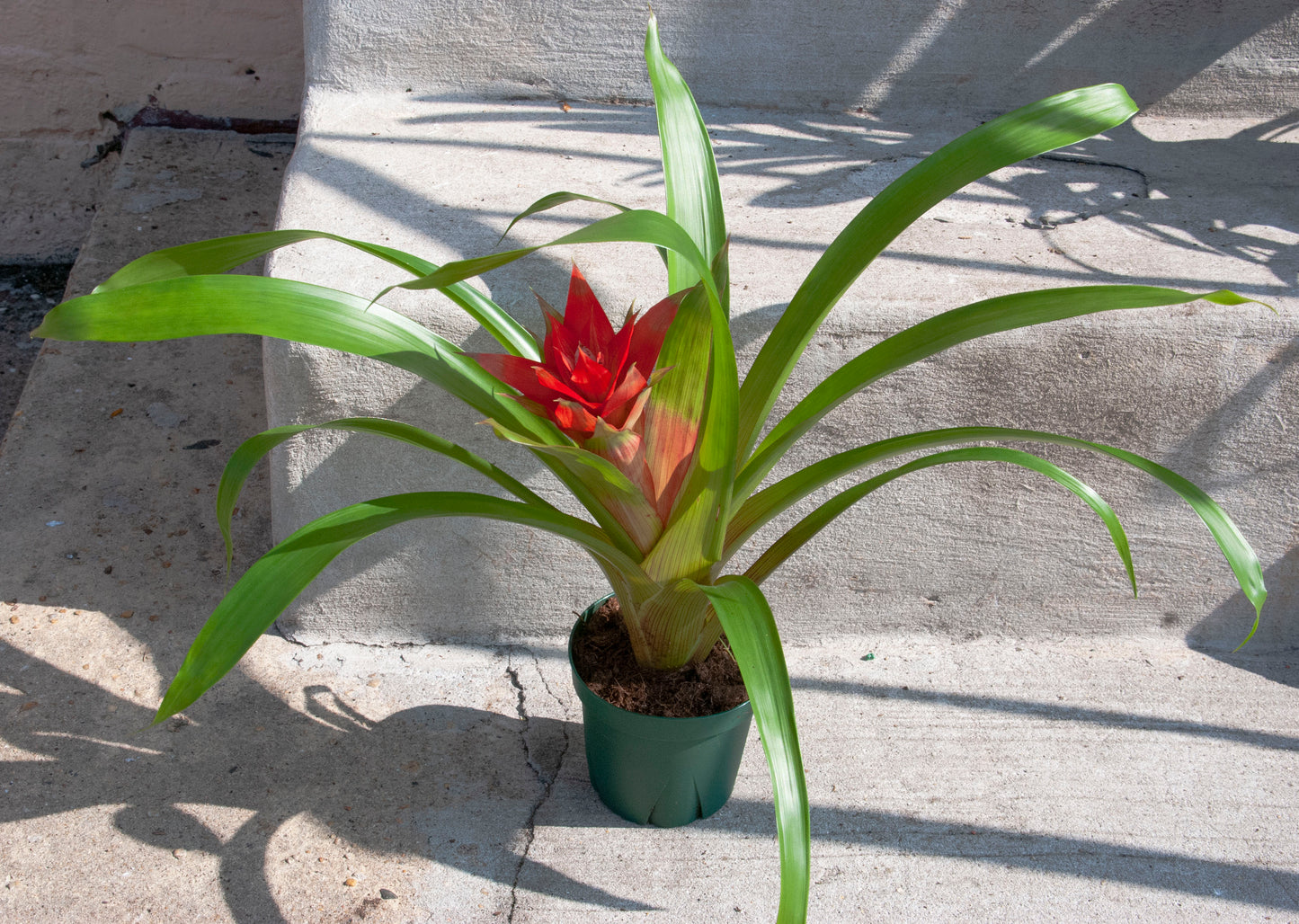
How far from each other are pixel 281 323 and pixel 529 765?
893 millimetres

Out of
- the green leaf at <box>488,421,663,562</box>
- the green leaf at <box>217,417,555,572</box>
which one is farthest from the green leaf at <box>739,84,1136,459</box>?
the green leaf at <box>217,417,555,572</box>

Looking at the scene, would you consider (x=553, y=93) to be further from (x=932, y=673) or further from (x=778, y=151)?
(x=932, y=673)

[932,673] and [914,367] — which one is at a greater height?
[914,367]

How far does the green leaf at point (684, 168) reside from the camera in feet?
3.87

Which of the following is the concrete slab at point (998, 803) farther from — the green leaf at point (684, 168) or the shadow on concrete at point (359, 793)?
the green leaf at point (684, 168)

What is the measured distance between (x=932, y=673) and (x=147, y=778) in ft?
4.43

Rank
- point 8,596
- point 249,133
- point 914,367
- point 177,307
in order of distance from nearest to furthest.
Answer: point 177,307, point 914,367, point 8,596, point 249,133

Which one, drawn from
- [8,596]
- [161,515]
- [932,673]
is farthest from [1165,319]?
[8,596]

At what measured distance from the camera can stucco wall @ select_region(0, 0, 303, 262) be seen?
270cm

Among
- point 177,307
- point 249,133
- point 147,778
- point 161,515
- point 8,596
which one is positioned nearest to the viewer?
point 177,307

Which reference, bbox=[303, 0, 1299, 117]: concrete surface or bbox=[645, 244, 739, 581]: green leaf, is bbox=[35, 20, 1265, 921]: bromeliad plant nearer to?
bbox=[645, 244, 739, 581]: green leaf

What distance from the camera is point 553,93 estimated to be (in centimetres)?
217

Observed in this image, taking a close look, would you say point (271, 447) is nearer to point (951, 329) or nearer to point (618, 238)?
point (618, 238)

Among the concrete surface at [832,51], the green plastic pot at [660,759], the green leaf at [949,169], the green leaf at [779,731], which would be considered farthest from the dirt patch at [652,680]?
the concrete surface at [832,51]
